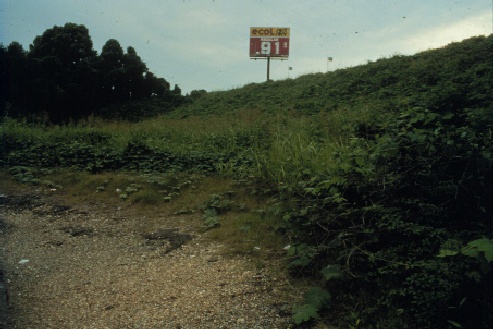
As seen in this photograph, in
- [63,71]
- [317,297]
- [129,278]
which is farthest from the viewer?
[63,71]

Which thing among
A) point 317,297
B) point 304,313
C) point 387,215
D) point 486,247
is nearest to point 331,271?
point 317,297

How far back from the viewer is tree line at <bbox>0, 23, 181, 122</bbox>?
58.5ft

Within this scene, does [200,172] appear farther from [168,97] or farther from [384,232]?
[168,97]

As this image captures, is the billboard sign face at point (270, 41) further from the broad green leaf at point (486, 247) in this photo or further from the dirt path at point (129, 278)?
the broad green leaf at point (486, 247)

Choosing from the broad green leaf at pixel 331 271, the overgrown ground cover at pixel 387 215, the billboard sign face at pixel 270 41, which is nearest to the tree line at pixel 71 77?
the billboard sign face at pixel 270 41

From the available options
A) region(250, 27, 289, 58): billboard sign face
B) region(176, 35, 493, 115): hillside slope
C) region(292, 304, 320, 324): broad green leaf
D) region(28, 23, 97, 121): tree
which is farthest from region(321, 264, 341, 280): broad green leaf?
region(250, 27, 289, 58): billboard sign face

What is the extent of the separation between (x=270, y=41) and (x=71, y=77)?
16.2 meters

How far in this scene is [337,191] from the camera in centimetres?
359

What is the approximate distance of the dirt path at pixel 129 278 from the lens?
2.93m

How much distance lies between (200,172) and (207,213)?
1875mm

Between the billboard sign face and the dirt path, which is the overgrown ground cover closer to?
the dirt path

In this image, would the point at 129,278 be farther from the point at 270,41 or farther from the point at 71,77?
the point at 270,41

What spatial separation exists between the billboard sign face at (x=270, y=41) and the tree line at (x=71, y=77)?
27.1 feet

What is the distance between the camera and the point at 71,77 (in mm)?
20641
